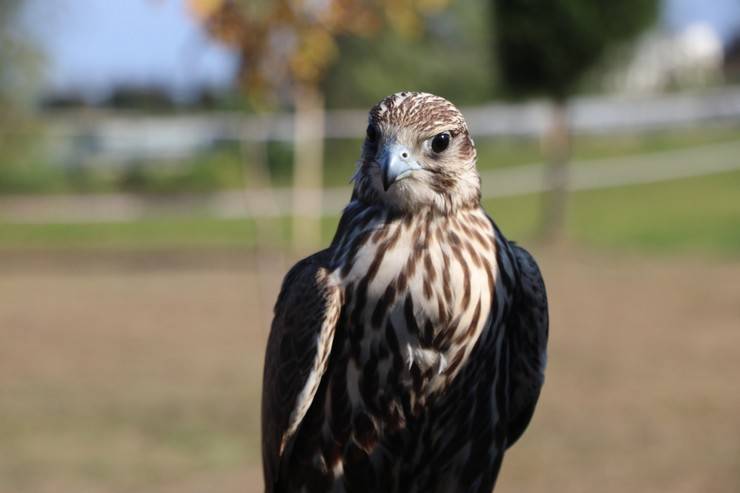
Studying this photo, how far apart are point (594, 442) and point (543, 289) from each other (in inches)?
180

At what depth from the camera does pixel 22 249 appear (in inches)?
698

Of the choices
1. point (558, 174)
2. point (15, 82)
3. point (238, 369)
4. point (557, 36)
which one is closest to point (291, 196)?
point (15, 82)

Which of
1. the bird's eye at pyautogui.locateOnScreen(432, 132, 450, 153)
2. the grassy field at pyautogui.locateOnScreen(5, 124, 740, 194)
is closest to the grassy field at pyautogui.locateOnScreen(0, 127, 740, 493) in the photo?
the bird's eye at pyautogui.locateOnScreen(432, 132, 450, 153)

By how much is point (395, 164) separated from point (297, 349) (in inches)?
18.5

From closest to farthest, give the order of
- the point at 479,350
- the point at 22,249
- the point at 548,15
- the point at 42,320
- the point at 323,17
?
the point at 479,350
the point at 323,17
the point at 42,320
the point at 548,15
the point at 22,249

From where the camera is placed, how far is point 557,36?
15406 millimetres

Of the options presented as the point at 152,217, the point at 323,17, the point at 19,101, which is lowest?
the point at 152,217

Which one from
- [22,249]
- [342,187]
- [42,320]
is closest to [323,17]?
[42,320]

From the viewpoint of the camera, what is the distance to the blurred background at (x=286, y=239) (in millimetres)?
6980

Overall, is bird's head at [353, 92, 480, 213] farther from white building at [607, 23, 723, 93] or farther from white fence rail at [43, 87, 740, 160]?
white building at [607, 23, 723, 93]

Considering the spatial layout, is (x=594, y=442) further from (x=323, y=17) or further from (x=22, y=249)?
(x=22, y=249)

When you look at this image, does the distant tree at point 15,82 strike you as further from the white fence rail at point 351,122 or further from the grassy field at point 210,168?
the white fence rail at point 351,122

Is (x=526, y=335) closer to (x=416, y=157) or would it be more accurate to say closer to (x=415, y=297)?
(x=415, y=297)

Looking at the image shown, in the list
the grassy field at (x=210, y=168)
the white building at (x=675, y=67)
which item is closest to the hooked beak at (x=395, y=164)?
the grassy field at (x=210, y=168)
